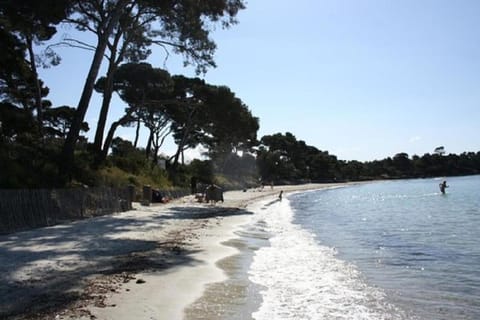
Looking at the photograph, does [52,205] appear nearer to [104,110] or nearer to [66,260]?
[66,260]

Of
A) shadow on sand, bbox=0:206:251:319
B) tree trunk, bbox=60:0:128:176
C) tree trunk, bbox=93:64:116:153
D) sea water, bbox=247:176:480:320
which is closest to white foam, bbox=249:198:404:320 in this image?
sea water, bbox=247:176:480:320

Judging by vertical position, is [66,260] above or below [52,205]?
below

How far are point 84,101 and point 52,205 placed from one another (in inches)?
292

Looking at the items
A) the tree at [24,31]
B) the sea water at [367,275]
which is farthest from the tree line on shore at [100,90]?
the sea water at [367,275]

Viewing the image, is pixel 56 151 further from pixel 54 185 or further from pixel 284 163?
pixel 284 163

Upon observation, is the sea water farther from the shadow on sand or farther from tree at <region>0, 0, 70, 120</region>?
tree at <region>0, 0, 70, 120</region>

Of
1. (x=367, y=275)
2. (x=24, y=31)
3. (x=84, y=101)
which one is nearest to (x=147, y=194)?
(x=84, y=101)

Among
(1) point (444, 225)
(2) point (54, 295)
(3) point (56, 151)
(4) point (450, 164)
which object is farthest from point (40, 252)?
(4) point (450, 164)

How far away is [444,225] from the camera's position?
2250 centimetres

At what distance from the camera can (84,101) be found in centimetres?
2198

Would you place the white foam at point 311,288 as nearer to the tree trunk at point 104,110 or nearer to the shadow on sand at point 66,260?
the shadow on sand at point 66,260

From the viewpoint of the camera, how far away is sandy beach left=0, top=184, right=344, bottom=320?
6539 millimetres

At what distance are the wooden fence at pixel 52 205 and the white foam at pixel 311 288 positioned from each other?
6841 millimetres

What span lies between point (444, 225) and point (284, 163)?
88156 mm
